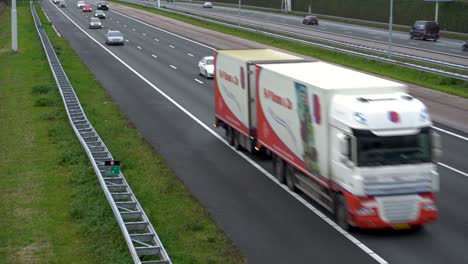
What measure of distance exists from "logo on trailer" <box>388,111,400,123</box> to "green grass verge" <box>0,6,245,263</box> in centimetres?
447

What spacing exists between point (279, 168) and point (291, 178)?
1151mm

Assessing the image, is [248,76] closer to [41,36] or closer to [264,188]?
[264,188]

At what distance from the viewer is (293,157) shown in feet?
74.1

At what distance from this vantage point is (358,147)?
1836cm

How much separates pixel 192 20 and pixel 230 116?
251ft

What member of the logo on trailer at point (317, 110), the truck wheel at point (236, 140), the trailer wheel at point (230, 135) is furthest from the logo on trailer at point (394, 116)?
the trailer wheel at point (230, 135)

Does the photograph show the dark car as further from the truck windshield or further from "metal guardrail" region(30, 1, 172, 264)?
the truck windshield

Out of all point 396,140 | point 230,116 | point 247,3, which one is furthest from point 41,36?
point 247,3

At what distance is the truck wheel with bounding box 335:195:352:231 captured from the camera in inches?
752

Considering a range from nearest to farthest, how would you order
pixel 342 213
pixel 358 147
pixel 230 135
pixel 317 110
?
pixel 358 147, pixel 342 213, pixel 317 110, pixel 230 135

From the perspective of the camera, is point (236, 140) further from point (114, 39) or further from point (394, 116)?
point (114, 39)

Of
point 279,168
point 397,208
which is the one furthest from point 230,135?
point 397,208

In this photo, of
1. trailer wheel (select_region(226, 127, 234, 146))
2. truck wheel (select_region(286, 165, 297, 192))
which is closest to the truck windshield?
truck wheel (select_region(286, 165, 297, 192))

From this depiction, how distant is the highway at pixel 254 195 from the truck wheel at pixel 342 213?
24 centimetres
